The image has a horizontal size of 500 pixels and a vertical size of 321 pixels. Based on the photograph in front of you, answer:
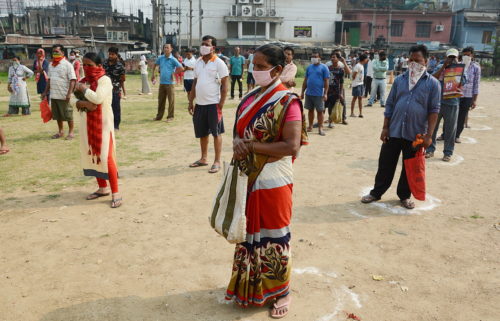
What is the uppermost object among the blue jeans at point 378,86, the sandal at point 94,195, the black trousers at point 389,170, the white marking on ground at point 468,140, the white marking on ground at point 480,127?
the blue jeans at point 378,86

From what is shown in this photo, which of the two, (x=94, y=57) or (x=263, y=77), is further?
(x=94, y=57)

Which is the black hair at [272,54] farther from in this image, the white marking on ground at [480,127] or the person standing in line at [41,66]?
the white marking on ground at [480,127]

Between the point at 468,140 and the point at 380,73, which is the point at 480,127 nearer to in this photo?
the point at 468,140

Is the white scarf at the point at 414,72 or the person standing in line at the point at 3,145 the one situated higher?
the white scarf at the point at 414,72

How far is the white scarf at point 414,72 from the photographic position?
4.91m

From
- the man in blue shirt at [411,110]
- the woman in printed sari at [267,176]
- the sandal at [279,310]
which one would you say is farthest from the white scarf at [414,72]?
the sandal at [279,310]

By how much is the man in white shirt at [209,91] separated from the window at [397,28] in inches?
2007

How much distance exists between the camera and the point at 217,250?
13.5 feet

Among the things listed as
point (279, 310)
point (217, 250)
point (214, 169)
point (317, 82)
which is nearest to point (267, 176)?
point (279, 310)

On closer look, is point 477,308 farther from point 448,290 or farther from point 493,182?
point 493,182

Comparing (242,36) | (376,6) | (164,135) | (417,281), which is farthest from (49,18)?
(417,281)

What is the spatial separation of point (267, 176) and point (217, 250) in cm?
151

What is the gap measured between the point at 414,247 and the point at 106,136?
3.84 meters

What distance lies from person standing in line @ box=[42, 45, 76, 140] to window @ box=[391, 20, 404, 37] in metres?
50.7
